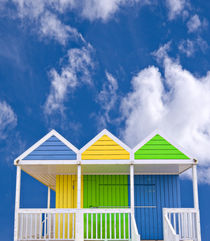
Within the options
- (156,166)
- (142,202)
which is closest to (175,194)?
(142,202)

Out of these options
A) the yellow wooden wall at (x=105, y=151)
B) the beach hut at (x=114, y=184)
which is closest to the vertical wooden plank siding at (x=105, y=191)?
the beach hut at (x=114, y=184)

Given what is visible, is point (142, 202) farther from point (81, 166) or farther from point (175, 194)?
point (81, 166)

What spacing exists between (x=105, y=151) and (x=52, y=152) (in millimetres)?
1971

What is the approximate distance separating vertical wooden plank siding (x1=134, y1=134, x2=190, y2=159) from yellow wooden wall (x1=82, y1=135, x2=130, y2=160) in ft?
1.73

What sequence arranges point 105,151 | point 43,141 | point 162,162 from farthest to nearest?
point 43,141
point 105,151
point 162,162

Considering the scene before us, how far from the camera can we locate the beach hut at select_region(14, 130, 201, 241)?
13156 mm

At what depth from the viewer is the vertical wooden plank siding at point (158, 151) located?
13641 millimetres

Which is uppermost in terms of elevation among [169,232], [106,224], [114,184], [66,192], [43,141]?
[43,141]

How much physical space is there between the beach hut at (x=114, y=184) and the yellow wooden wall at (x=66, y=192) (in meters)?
0.04

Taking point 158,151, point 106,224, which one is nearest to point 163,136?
point 158,151

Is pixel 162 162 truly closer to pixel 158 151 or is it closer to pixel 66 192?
pixel 158 151

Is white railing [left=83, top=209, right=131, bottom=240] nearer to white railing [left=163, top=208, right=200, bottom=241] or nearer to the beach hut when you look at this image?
the beach hut

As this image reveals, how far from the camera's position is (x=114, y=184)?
53.0 feet

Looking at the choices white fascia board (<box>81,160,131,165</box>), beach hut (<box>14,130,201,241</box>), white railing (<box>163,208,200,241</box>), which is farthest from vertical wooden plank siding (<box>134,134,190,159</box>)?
white railing (<box>163,208,200,241</box>)
